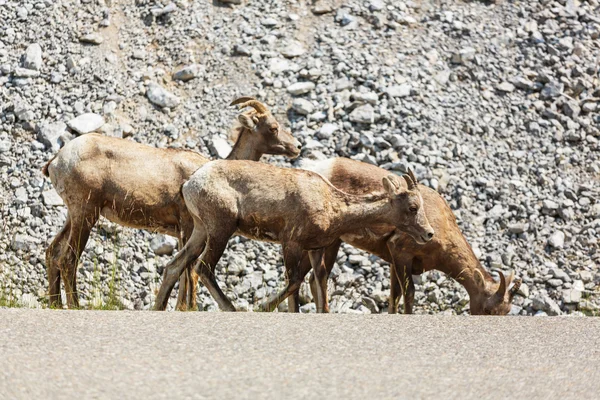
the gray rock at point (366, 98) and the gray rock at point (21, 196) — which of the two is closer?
the gray rock at point (21, 196)

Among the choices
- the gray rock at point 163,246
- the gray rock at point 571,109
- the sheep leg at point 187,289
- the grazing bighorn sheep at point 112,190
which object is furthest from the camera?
the gray rock at point 571,109

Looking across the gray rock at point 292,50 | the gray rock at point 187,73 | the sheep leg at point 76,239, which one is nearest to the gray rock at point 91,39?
the gray rock at point 187,73

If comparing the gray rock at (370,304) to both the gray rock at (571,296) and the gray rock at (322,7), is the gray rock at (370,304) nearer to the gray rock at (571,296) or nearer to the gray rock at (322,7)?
the gray rock at (571,296)

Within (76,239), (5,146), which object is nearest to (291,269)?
(76,239)

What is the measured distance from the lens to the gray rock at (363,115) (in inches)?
602

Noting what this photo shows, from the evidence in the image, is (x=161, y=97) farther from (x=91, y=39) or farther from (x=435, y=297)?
(x=435, y=297)

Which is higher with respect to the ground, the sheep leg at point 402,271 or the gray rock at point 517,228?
the sheep leg at point 402,271

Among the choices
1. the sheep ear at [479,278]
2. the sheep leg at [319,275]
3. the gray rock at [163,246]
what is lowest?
the gray rock at [163,246]

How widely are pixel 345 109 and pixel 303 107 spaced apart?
635mm

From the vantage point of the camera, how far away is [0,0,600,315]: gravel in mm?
13438

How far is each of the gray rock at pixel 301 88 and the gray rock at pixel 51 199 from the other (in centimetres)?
411

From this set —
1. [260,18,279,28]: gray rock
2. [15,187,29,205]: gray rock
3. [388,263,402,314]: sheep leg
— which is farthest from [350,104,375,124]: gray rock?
[15,187,29,205]: gray rock

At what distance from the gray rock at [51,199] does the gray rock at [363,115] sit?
440 cm

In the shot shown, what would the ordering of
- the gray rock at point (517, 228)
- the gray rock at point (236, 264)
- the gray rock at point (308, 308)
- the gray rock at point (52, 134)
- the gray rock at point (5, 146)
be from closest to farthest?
the gray rock at point (308, 308)
the gray rock at point (236, 264)
the gray rock at point (517, 228)
the gray rock at point (52, 134)
the gray rock at point (5, 146)
